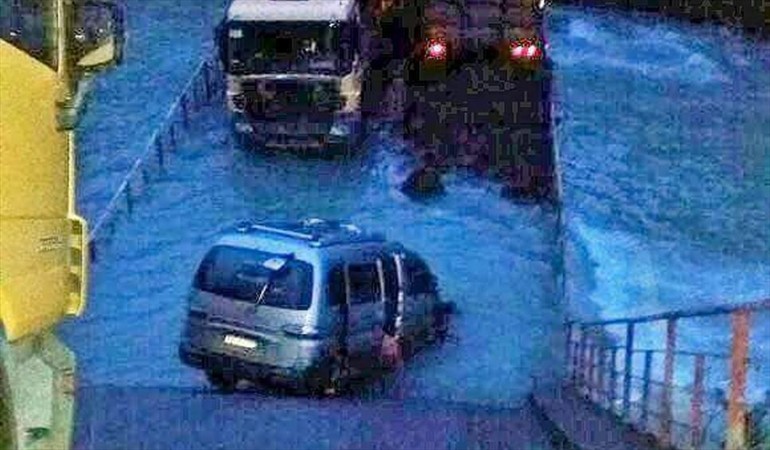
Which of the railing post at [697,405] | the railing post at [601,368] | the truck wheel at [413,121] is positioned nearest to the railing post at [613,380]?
the railing post at [601,368]

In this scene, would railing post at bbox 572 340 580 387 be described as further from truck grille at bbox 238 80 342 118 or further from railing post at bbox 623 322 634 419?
truck grille at bbox 238 80 342 118

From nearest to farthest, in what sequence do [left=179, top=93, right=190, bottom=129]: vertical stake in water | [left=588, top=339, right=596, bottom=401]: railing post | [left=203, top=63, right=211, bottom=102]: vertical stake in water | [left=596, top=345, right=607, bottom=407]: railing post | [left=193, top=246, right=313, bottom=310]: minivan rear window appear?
[left=596, top=345, right=607, bottom=407]: railing post
[left=588, top=339, right=596, bottom=401]: railing post
[left=193, top=246, right=313, bottom=310]: minivan rear window
[left=179, top=93, right=190, bottom=129]: vertical stake in water
[left=203, top=63, right=211, bottom=102]: vertical stake in water

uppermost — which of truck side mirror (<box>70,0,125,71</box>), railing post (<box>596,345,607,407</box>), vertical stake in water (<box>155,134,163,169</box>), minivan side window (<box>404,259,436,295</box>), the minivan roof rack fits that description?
truck side mirror (<box>70,0,125,71</box>)

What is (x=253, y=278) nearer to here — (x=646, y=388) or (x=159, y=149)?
(x=159, y=149)

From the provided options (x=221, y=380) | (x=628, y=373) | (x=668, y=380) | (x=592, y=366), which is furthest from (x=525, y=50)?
(x=668, y=380)

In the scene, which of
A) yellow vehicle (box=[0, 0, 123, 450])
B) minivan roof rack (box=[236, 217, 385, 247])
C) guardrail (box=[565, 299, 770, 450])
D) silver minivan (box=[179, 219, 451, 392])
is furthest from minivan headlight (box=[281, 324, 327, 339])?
yellow vehicle (box=[0, 0, 123, 450])

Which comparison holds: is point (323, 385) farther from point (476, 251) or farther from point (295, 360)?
point (476, 251)

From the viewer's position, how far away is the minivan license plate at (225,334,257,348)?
6.42m

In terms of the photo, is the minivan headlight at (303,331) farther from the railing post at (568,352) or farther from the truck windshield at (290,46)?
the truck windshield at (290,46)

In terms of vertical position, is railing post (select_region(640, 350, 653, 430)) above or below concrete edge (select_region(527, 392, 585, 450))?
above

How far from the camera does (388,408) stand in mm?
6164

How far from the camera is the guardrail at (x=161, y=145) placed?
6410 millimetres

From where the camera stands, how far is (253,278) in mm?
6543

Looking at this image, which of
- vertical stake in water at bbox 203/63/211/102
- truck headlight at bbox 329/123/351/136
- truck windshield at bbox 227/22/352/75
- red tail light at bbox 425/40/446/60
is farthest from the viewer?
truck windshield at bbox 227/22/352/75
